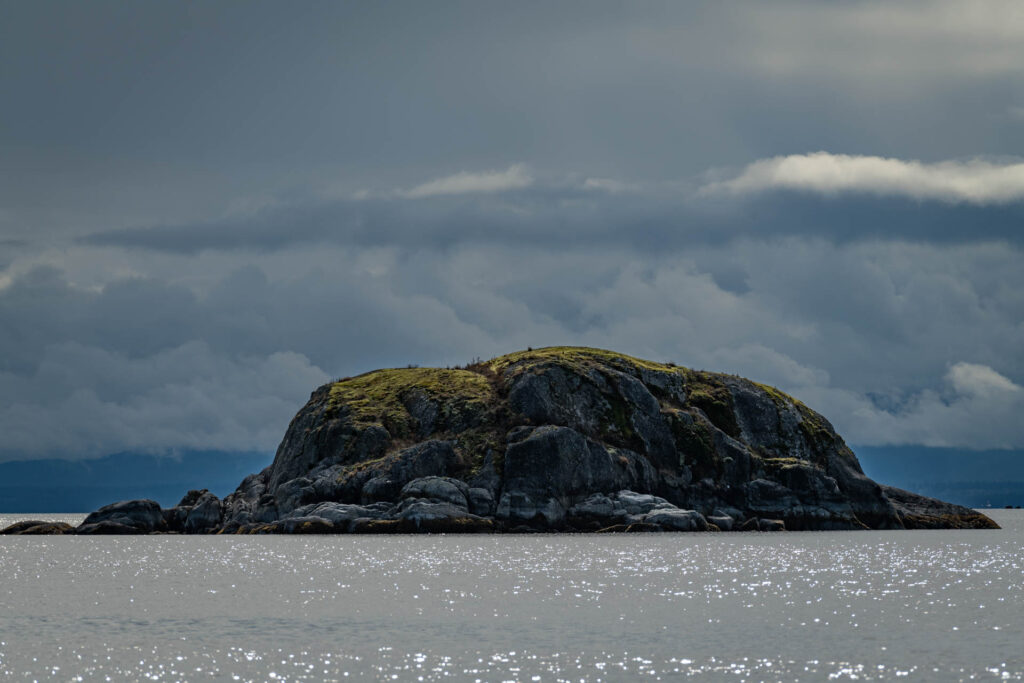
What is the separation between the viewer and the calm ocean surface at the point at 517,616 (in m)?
31.4

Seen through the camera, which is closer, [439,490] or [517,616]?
[517,616]

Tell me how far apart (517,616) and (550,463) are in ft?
231

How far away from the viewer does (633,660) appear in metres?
32.3

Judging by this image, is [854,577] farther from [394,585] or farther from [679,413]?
[679,413]

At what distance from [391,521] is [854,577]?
5840cm

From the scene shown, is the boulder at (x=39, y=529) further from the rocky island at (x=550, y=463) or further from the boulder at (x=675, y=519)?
the boulder at (x=675, y=519)

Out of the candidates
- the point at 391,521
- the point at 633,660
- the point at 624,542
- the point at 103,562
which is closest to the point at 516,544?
the point at 624,542

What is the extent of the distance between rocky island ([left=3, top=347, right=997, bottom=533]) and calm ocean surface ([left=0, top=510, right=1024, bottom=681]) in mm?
31210

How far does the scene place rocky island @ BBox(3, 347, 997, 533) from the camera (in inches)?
4429

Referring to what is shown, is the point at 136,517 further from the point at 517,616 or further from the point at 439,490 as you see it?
the point at 517,616

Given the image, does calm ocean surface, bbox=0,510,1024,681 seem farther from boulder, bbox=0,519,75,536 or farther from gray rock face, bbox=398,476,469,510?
boulder, bbox=0,519,75,536

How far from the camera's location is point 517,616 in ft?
141

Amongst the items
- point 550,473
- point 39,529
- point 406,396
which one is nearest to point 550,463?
point 550,473

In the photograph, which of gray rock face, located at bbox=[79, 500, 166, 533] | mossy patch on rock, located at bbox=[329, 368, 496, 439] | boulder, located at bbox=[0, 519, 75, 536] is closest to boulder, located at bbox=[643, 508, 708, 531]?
mossy patch on rock, located at bbox=[329, 368, 496, 439]
